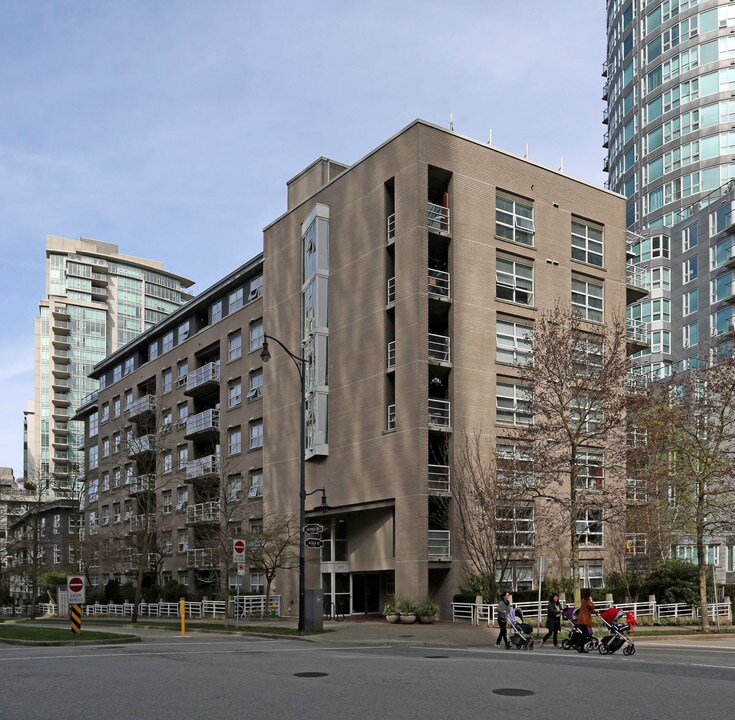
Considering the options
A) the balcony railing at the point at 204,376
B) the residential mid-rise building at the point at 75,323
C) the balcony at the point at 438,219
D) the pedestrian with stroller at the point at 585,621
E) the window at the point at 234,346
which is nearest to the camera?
the pedestrian with stroller at the point at 585,621

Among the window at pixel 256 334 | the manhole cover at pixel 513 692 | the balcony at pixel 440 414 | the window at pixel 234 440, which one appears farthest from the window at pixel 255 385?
the manhole cover at pixel 513 692

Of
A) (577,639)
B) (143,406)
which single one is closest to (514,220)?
(577,639)

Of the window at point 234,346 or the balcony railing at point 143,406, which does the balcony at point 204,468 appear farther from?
the balcony railing at point 143,406

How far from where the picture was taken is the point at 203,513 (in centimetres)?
6309

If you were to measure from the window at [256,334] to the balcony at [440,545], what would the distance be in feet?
76.5

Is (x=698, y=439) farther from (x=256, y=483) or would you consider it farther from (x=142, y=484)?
(x=142, y=484)

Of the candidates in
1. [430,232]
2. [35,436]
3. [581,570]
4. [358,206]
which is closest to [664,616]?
[581,570]

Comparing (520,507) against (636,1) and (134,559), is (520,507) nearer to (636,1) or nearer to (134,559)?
(134,559)

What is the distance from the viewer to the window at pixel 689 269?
286ft

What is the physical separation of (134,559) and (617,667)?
192 ft

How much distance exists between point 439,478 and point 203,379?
1148 inches

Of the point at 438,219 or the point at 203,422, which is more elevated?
the point at 438,219

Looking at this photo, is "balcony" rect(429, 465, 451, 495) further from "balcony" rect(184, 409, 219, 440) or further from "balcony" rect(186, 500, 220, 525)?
"balcony" rect(184, 409, 219, 440)

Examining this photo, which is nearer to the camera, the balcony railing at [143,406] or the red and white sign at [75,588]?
the red and white sign at [75,588]
